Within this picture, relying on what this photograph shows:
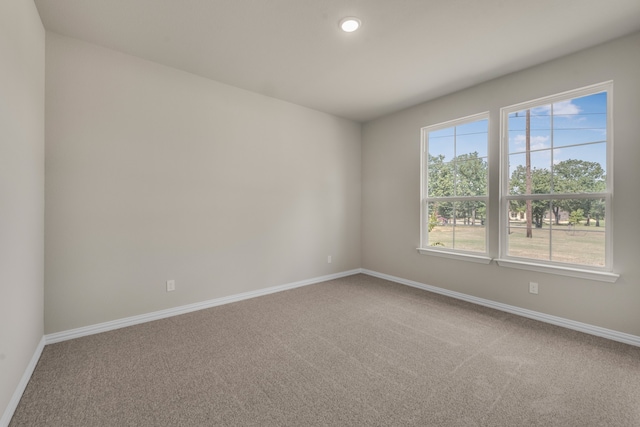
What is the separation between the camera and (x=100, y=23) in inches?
90.4

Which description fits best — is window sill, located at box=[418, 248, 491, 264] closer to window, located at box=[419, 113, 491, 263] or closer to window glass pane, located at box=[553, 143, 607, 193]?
window, located at box=[419, 113, 491, 263]

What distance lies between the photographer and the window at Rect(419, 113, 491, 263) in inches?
137

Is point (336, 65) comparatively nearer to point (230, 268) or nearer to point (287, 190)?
point (287, 190)

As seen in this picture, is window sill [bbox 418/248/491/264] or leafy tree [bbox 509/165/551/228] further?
window sill [bbox 418/248/491/264]

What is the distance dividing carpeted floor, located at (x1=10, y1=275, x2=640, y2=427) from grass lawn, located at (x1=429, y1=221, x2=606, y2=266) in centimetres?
71

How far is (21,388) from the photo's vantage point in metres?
1.75

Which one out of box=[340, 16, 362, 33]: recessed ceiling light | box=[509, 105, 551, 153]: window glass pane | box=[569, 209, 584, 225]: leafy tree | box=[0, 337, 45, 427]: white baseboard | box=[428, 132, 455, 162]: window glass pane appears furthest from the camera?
box=[428, 132, 455, 162]: window glass pane

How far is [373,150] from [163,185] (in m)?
3.21

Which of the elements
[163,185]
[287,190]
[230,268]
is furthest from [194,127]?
[230,268]

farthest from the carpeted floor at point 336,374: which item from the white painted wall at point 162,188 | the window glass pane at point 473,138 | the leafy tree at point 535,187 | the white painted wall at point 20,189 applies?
the window glass pane at point 473,138

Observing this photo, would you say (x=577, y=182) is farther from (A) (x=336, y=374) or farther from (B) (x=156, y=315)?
(B) (x=156, y=315)

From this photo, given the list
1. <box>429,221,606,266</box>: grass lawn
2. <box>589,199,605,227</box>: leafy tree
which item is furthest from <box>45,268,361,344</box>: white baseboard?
<box>589,199,605,227</box>: leafy tree

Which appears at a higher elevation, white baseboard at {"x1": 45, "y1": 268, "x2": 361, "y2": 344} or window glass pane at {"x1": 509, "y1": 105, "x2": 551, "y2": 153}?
window glass pane at {"x1": 509, "y1": 105, "x2": 551, "y2": 153}

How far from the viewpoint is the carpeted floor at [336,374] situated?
159 centimetres
